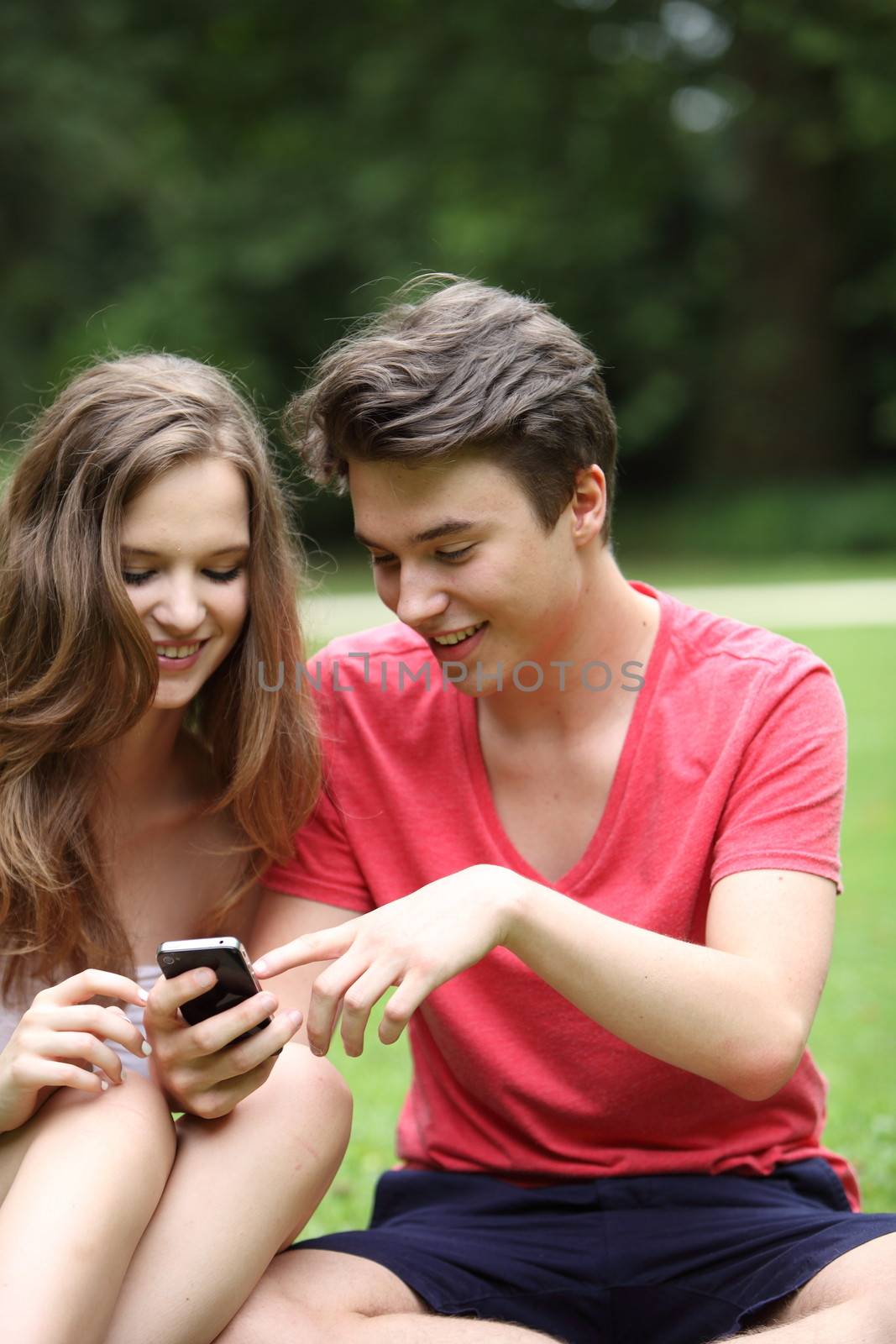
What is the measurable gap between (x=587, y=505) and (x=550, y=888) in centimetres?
76

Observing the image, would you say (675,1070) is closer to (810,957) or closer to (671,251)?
(810,957)

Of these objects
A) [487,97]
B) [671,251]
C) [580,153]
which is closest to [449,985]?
[487,97]

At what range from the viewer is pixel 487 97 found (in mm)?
22469

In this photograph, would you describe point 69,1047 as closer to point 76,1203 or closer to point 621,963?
point 76,1203

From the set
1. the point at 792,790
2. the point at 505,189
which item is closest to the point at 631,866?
the point at 792,790

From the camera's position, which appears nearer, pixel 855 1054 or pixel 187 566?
pixel 187 566

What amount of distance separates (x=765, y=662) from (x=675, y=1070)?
72 cm

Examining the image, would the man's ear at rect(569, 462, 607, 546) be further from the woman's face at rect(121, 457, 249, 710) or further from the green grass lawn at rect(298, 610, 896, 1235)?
the green grass lawn at rect(298, 610, 896, 1235)

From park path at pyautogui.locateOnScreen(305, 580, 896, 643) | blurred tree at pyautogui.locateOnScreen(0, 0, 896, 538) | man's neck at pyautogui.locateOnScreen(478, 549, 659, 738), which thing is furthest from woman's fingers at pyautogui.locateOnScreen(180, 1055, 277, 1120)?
blurred tree at pyautogui.locateOnScreen(0, 0, 896, 538)

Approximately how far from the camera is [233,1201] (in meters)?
2.29

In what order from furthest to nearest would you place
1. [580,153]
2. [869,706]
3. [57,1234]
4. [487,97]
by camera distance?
[580,153]
[487,97]
[869,706]
[57,1234]

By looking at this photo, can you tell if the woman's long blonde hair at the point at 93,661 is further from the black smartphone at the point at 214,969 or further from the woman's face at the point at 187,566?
the black smartphone at the point at 214,969

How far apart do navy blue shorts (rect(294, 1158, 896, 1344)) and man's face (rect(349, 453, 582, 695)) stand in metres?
0.91

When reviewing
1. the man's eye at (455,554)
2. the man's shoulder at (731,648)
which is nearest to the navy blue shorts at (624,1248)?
the man's shoulder at (731,648)
